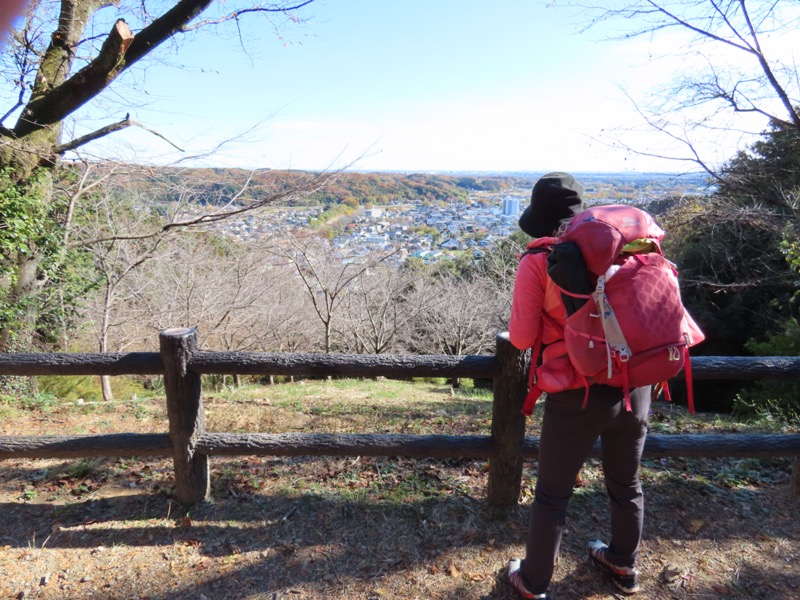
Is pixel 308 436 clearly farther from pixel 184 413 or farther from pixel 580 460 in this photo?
pixel 580 460

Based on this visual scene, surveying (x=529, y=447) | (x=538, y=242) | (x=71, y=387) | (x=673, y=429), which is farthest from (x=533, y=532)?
(x=71, y=387)

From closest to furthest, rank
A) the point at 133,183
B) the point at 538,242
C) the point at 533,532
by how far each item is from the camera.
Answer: the point at 538,242 < the point at 533,532 < the point at 133,183

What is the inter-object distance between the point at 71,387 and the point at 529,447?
896 centimetres

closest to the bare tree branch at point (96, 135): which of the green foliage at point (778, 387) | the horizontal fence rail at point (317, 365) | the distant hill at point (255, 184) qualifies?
the distant hill at point (255, 184)

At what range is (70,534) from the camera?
2590 millimetres

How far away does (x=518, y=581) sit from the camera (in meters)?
2.07

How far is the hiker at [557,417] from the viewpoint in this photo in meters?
1.77

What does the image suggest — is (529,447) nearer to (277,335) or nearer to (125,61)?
(125,61)

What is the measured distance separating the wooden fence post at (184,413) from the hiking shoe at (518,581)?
1850mm

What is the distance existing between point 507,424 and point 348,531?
1.09m

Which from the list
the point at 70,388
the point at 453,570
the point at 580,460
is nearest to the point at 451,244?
the point at 70,388

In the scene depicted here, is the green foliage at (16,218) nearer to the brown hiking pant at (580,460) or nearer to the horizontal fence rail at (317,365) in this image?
the horizontal fence rail at (317,365)

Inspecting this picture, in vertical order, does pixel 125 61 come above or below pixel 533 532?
above

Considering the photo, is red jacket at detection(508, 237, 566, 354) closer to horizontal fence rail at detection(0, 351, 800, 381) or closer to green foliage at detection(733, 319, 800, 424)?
horizontal fence rail at detection(0, 351, 800, 381)
